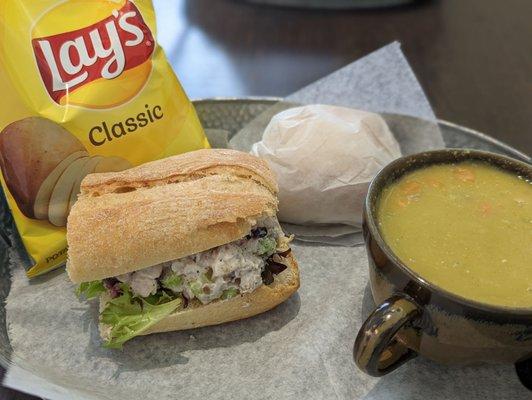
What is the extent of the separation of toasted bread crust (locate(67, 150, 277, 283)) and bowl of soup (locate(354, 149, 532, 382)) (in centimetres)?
25

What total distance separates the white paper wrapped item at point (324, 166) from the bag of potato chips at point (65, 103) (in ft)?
1.01

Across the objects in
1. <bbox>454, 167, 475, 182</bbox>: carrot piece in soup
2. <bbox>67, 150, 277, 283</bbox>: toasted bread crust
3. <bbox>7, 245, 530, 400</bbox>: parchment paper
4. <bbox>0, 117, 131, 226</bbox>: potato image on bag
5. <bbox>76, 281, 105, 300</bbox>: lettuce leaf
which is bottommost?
<bbox>7, 245, 530, 400</bbox>: parchment paper

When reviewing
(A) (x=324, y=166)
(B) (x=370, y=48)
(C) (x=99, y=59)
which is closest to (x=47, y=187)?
(C) (x=99, y=59)

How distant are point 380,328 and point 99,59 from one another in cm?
82

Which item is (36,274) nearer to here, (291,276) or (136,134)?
(136,134)

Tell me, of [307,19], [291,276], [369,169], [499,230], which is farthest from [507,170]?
[307,19]

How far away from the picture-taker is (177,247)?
107cm

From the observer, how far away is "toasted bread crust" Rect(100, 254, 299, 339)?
111cm

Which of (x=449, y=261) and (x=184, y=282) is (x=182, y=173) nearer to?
(x=184, y=282)

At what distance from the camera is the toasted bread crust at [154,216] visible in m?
1.06

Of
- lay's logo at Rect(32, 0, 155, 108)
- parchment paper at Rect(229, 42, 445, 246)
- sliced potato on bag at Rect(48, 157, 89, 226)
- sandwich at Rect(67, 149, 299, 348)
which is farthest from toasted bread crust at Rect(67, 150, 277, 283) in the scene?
parchment paper at Rect(229, 42, 445, 246)

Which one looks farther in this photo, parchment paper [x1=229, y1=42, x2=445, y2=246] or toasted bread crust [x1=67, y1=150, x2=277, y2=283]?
parchment paper [x1=229, y1=42, x2=445, y2=246]

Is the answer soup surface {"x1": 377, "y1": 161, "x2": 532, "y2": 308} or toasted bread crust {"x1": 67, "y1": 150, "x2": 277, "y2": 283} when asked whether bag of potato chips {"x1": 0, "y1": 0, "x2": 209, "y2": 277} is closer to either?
toasted bread crust {"x1": 67, "y1": 150, "x2": 277, "y2": 283}

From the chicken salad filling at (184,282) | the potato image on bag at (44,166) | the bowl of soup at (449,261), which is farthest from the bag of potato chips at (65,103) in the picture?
the bowl of soup at (449,261)
